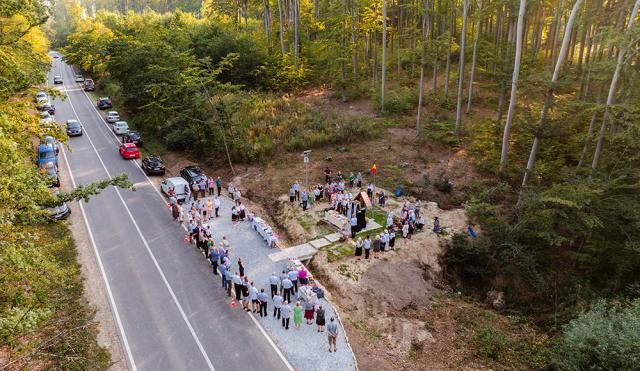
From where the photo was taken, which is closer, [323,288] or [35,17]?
[35,17]

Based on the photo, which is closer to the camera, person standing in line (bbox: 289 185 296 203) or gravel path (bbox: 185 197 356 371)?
gravel path (bbox: 185 197 356 371)

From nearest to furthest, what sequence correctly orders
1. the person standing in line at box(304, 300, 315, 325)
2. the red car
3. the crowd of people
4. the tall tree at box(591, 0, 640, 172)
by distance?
the crowd of people
the person standing in line at box(304, 300, 315, 325)
the tall tree at box(591, 0, 640, 172)
the red car

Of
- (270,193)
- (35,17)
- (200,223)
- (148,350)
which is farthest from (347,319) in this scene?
(35,17)

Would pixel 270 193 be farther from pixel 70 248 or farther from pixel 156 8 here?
pixel 156 8

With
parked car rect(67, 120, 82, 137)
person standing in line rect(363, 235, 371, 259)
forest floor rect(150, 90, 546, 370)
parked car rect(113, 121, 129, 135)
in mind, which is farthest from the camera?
parked car rect(113, 121, 129, 135)

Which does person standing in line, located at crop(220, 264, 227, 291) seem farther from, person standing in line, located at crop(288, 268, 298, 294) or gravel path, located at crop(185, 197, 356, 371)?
person standing in line, located at crop(288, 268, 298, 294)

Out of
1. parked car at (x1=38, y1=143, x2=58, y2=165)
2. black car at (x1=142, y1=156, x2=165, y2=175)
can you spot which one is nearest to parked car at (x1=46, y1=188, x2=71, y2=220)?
black car at (x1=142, y1=156, x2=165, y2=175)

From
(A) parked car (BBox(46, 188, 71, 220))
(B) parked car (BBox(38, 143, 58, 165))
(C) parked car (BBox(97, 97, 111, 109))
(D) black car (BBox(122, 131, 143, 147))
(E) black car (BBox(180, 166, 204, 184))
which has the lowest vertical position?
(A) parked car (BBox(46, 188, 71, 220))

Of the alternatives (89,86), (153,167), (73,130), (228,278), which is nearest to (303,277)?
(228,278)
